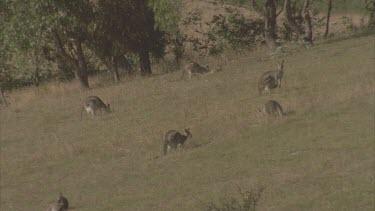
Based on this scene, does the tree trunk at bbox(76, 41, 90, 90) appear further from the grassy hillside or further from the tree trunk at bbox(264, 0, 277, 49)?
the tree trunk at bbox(264, 0, 277, 49)

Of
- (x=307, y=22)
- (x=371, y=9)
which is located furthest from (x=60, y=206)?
(x=371, y=9)

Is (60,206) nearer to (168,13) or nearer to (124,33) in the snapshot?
(168,13)

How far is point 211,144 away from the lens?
23.5 meters

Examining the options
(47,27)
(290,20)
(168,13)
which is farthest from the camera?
(290,20)

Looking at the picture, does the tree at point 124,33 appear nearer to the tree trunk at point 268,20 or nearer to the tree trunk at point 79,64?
the tree trunk at point 79,64

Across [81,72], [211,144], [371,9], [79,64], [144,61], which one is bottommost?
[211,144]

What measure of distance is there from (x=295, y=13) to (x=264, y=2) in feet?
22.9

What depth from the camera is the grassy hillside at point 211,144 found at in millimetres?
17719

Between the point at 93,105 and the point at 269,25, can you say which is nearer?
the point at 93,105

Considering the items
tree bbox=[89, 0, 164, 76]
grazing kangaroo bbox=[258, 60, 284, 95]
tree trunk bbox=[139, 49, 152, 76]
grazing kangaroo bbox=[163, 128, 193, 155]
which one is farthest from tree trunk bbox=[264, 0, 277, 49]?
grazing kangaroo bbox=[163, 128, 193, 155]

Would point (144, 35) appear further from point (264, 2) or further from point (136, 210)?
point (136, 210)

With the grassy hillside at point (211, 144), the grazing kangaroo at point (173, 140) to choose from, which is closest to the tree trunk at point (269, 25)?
the grassy hillside at point (211, 144)

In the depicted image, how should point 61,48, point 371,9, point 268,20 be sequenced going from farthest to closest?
point 371,9
point 61,48
point 268,20

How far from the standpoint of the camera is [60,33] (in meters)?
41.4
